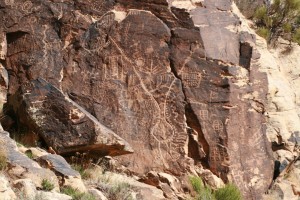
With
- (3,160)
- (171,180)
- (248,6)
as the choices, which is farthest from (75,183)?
(248,6)

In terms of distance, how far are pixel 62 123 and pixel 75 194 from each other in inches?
67.7

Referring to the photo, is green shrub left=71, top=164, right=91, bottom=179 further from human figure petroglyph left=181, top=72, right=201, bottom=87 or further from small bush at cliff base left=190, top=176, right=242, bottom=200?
human figure petroglyph left=181, top=72, right=201, bottom=87

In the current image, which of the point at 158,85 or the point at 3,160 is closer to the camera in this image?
the point at 3,160

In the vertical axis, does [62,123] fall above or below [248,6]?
below

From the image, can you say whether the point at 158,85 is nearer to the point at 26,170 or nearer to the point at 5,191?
the point at 26,170

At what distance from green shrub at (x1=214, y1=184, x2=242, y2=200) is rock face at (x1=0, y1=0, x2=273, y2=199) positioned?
11.2 inches

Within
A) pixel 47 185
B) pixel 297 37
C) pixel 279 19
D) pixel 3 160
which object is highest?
pixel 279 19

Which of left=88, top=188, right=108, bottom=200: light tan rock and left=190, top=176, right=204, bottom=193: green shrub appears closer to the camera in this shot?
left=88, top=188, right=108, bottom=200: light tan rock

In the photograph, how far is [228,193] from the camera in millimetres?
8742

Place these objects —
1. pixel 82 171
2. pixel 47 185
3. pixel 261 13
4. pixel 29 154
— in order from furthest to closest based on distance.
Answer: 1. pixel 261 13
2. pixel 82 171
3. pixel 29 154
4. pixel 47 185

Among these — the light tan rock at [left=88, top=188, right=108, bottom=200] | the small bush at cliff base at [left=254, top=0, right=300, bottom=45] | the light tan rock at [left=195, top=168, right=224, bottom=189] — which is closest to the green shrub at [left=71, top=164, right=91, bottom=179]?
the light tan rock at [left=88, top=188, right=108, bottom=200]

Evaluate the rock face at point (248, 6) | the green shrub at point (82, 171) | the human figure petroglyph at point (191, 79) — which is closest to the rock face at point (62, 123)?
the green shrub at point (82, 171)

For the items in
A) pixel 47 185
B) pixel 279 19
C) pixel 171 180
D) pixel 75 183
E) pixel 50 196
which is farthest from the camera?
pixel 279 19

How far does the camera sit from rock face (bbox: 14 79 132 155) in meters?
8.46
